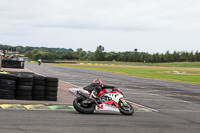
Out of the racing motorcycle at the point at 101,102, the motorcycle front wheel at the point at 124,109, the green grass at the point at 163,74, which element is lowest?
the green grass at the point at 163,74

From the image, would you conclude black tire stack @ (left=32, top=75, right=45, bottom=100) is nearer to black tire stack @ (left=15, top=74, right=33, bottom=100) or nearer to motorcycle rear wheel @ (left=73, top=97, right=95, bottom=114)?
black tire stack @ (left=15, top=74, right=33, bottom=100)

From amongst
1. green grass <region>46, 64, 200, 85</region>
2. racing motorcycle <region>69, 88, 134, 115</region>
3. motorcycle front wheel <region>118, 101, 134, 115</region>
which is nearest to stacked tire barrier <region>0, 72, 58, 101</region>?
racing motorcycle <region>69, 88, 134, 115</region>

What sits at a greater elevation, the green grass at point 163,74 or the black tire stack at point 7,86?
the black tire stack at point 7,86

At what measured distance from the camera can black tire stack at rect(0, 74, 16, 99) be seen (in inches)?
489

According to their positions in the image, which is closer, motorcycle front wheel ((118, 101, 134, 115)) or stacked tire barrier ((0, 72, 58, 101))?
motorcycle front wheel ((118, 101, 134, 115))

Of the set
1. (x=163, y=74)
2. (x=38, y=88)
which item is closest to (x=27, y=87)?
(x=38, y=88)

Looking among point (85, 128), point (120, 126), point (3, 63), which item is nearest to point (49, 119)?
point (85, 128)

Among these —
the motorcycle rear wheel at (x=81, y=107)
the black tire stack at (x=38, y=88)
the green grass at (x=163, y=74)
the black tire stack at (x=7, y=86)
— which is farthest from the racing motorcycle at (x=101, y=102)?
the green grass at (x=163, y=74)

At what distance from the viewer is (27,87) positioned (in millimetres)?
12922

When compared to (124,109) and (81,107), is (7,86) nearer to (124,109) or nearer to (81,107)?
(81,107)

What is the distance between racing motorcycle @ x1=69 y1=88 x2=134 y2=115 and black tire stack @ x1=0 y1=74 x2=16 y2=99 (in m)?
3.00

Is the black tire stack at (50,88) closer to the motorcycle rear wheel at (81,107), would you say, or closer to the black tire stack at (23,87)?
the black tire stack at (23,87)

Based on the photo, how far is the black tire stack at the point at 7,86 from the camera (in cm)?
1242

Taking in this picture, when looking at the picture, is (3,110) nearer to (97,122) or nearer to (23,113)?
(23,113)
